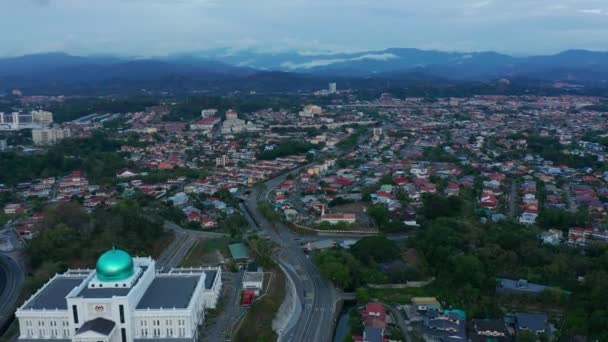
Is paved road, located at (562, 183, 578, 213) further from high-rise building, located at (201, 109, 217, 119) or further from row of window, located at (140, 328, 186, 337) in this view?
high-rise building, located at (201, 109, 217, 119)

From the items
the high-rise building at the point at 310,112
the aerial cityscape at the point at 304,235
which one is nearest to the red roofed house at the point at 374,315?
the aerial cityscape at the point at 304,235

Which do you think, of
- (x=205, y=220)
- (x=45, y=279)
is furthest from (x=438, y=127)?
(x=45, y=279)

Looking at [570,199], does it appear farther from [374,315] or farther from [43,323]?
[43,323]

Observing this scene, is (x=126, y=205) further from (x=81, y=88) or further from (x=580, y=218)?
(x=81, y=88)

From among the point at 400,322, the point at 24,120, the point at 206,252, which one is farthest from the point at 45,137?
the point at 400,322

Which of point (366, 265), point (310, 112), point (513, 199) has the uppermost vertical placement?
point (310, 112)
